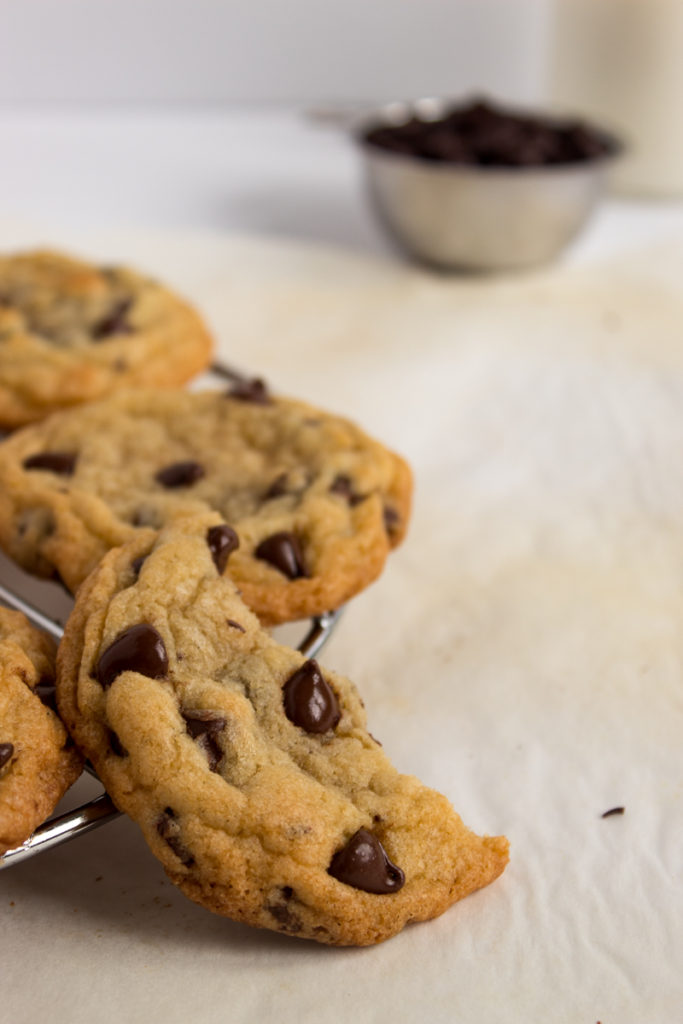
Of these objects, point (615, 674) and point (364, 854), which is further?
point (615, 674)

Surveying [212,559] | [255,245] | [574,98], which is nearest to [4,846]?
[212,559]

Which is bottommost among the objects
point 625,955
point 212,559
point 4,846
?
point 625,955

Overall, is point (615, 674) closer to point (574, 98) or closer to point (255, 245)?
point (255, 245)

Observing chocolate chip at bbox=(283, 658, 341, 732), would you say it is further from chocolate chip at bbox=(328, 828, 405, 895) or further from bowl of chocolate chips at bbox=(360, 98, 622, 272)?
bowl of chocolate chips at bbox=(360, 98, 622, 272)

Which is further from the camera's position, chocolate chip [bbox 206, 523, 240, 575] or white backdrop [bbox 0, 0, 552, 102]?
white backdrop [bbox 0, 0, 552, 102]

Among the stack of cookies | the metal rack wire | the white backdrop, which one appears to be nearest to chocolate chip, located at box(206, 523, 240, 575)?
the stack of cookies

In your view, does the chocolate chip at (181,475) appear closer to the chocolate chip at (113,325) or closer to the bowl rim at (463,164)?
the chocolate chip at (113,325)
